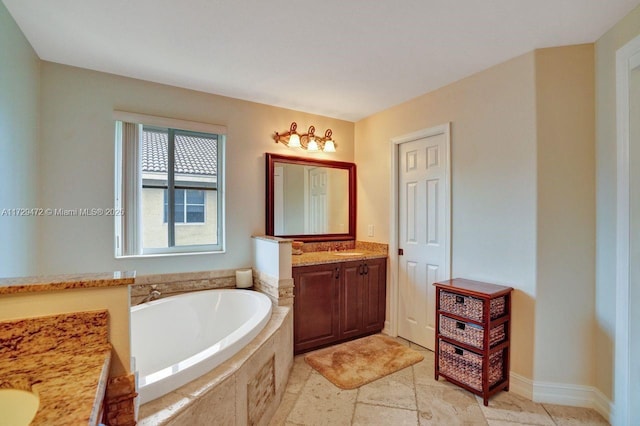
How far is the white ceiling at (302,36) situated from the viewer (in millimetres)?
1652

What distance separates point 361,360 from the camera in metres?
2.62

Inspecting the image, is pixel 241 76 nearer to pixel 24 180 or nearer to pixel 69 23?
pixel 69 23

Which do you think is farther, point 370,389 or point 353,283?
point 353,283

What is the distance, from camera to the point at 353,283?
3016 millimetres

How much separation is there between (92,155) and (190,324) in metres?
1.52

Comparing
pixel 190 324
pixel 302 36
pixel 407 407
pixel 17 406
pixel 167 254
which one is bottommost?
pixel 407 407

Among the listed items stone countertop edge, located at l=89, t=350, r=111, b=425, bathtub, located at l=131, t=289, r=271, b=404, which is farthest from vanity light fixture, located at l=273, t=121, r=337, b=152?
stone countertop edge, located at l=89, t=350, r=111, b=425

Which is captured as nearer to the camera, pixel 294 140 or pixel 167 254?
pixel 167 254

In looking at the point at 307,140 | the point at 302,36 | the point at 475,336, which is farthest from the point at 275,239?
the point at 475,336

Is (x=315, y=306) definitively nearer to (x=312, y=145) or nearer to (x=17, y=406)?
(x=312, y=145)

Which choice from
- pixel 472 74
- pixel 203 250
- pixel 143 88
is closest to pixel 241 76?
pixel 143 88

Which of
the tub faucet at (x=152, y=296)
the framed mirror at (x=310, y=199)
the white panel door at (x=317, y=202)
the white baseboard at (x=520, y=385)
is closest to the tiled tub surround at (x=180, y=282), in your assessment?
the tub faucet at (x=152, y=296)

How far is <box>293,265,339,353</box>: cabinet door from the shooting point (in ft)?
8.87

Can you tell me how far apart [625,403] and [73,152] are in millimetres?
3945
